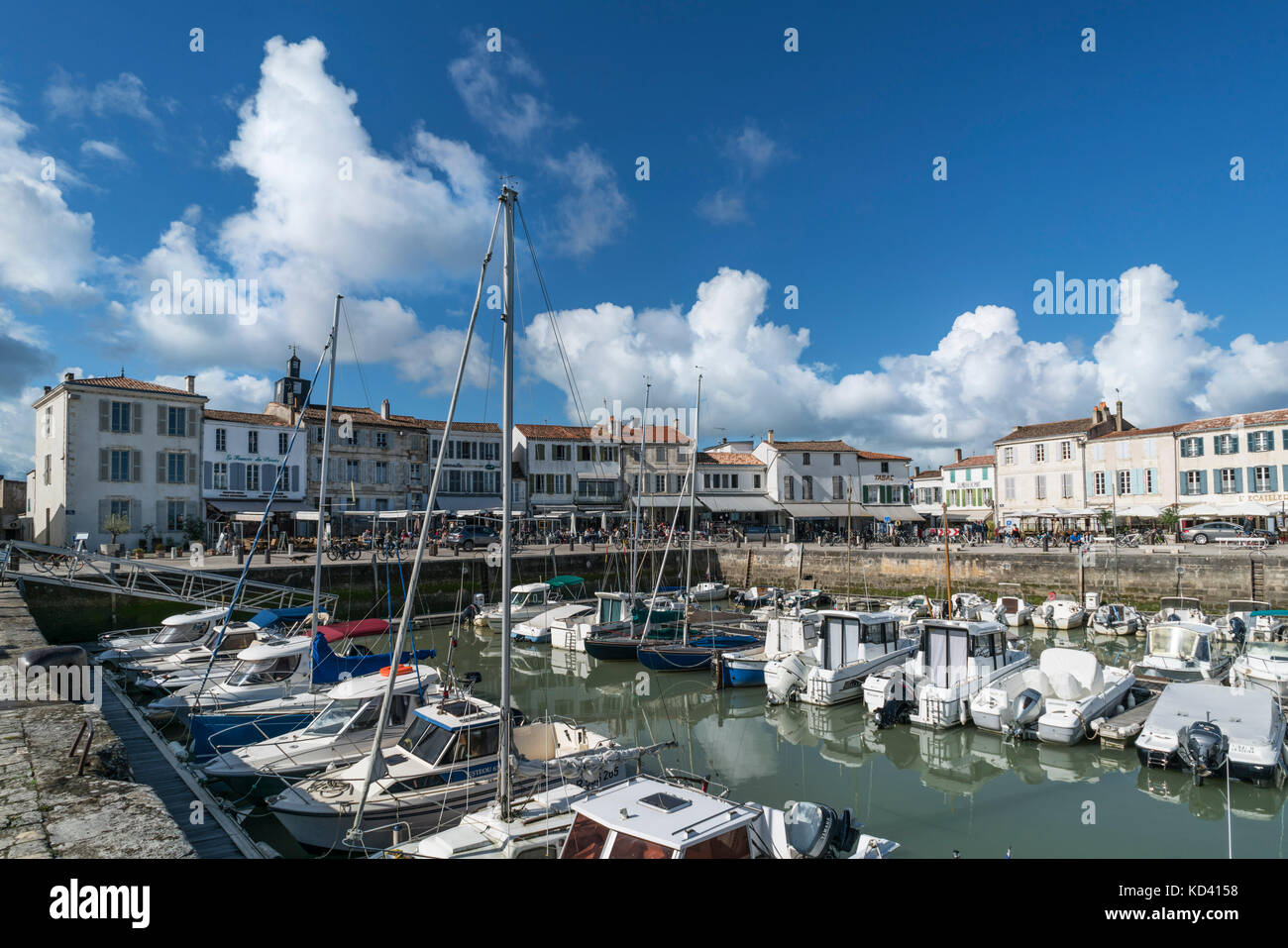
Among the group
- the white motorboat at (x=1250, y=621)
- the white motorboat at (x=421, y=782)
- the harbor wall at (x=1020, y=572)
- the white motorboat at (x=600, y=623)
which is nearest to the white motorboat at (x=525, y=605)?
the white motorboat at (x=600, y=623)

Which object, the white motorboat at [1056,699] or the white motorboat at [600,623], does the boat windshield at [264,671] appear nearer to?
the white motorboat at [600,623]

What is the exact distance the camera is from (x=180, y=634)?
70.6 ft

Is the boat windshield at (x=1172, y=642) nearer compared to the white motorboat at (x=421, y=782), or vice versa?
the white motorboat at (x=421, y=782)

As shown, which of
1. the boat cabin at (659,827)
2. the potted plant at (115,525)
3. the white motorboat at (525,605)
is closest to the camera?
the boat cabin at (659,827)

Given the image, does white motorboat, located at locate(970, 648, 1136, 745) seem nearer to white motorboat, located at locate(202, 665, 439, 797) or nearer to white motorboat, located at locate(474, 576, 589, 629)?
white motorboat, located at locate(202, 665, 439, 797)

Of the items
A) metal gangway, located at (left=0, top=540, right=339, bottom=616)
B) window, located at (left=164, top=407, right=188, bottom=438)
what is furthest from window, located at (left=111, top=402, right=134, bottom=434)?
metal gangway, located at (left=0, top=540, right=339, bottom=616)

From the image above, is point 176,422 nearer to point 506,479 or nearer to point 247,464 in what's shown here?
point 247,464

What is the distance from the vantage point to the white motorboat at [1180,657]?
2077cm

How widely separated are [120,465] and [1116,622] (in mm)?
47425

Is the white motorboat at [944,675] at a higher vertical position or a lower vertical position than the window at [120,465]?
lower

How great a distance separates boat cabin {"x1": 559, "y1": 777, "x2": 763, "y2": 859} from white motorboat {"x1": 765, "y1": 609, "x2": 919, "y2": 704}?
1246 cm

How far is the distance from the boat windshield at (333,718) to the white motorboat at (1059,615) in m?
29.3
